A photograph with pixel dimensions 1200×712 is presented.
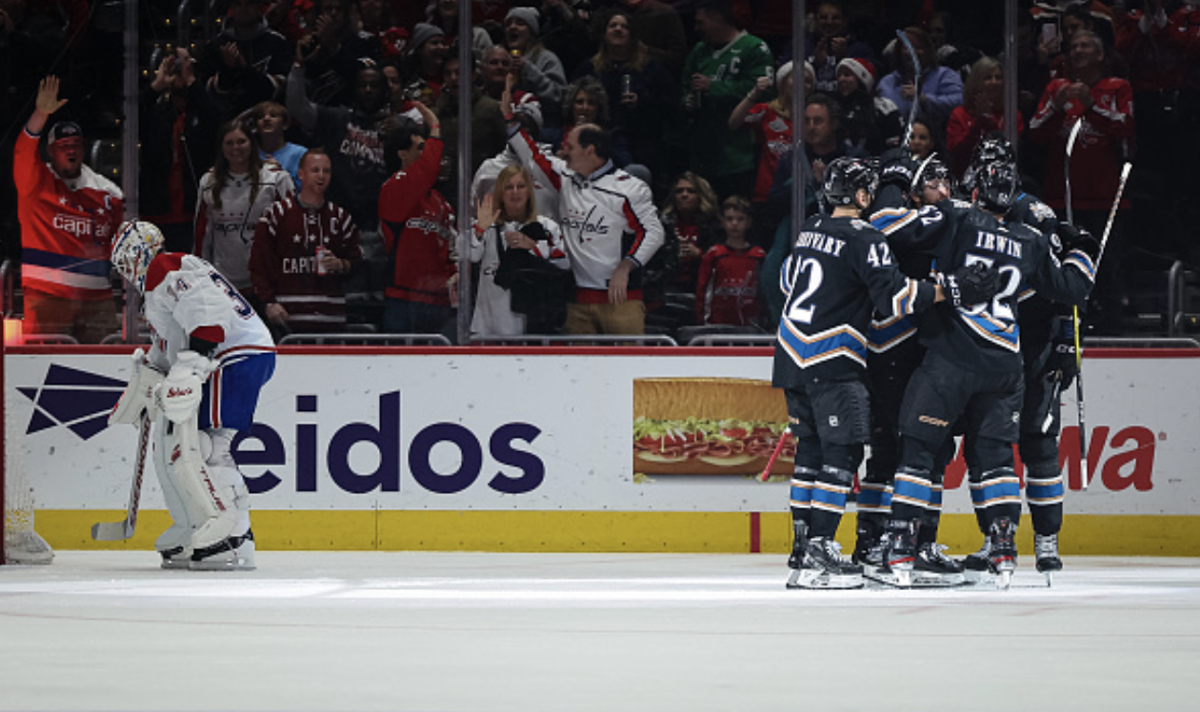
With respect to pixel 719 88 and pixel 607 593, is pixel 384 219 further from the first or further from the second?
pixel 607 593

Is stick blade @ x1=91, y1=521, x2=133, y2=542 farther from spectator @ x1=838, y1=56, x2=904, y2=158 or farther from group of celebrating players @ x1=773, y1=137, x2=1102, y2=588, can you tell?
spectator @ x1=838, y1=56, x2=904, y2=158

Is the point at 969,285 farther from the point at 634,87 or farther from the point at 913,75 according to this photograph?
the point at 634,87

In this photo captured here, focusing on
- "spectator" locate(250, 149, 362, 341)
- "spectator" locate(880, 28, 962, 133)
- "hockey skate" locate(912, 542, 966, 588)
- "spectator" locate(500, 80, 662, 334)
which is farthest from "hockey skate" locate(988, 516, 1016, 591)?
"spectator" locate(250, 149, 362, 341)

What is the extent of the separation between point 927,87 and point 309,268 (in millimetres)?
→ 3196

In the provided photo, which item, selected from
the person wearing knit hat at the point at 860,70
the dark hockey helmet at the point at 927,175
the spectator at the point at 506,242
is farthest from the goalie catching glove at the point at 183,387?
the person wearing knit hat at the point at 860,70

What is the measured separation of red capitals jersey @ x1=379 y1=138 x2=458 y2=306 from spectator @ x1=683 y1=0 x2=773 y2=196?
127cm

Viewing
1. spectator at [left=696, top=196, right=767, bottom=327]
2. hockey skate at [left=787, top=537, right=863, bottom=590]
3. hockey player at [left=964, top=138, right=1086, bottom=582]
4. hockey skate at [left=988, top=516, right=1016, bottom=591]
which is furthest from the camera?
spectator at [left=696, top=196, right=767, bottom=327]

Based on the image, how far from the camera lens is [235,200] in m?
11.1

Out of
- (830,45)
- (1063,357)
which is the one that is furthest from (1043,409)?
(830,45)

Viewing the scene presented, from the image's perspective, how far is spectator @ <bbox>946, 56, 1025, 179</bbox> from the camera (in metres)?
10.9

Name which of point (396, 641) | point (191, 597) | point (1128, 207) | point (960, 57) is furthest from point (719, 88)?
point (396, 641)

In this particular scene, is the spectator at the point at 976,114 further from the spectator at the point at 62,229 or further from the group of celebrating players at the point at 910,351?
the spectator at the point at 62,229

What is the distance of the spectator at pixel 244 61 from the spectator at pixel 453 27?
80 centimetres

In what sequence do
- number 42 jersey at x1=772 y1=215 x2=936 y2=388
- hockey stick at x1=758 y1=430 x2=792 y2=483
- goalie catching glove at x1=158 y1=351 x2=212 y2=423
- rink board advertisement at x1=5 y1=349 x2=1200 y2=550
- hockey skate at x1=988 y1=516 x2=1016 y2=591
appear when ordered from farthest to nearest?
rink board advertisement at x1=5 y1=349 x2=1200 y2=550
hockey stick at x1=758 y1=430 x2=792 y2=483
goalie catching glove at x1=158 y1=351 x2=212 y2=423
hockey skate at x1=988 y1=516 x2=1016 y2=591
number 42 jersey at x1=772 y1=215 x2=936 y2=388
